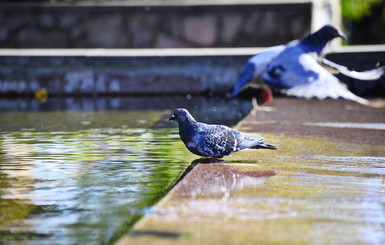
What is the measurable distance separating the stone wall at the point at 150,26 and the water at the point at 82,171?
16.1ft

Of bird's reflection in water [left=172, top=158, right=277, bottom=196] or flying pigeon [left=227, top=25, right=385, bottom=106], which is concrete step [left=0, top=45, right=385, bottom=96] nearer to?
flying pigeon [left=227, top=25, right=385, bottom=106]

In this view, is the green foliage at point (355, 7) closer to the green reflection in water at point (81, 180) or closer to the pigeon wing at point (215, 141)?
the green reflection in water at point (81, 180)

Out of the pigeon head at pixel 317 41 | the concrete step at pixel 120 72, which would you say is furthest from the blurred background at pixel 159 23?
the pigeon head at pixel 317 41

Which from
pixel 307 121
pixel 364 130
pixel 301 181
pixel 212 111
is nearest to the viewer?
pixel 301 181

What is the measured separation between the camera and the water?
4.09 meters

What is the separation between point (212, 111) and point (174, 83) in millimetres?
2898

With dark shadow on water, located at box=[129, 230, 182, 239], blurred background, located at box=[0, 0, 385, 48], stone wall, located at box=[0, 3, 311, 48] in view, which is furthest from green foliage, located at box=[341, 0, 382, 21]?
dark shadow on water, located at box=[129, 230, 182, 239]

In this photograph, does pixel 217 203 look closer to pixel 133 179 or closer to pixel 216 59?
pixel 133 179

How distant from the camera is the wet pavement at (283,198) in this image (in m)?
3.40

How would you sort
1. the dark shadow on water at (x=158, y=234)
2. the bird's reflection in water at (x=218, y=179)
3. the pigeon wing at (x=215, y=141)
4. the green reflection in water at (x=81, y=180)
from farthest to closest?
the pigeon wing at (x=215, y=141) → the bird's reflection in water at (x=218, y=179) → the green reflection in water at (x=81, y=180) → the dark shadow on water at (x=158, y=234)

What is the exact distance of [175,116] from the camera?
5438 mm

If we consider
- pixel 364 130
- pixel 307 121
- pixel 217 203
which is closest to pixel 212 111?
pixel 307 121

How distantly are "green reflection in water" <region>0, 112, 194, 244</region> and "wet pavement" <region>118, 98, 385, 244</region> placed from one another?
30cm

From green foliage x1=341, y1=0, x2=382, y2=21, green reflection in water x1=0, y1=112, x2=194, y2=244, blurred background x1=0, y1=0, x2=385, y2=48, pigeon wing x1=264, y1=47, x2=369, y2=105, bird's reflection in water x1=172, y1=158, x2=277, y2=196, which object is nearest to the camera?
green reflection in water x1=0, y1=112, x2=194, y2=244
